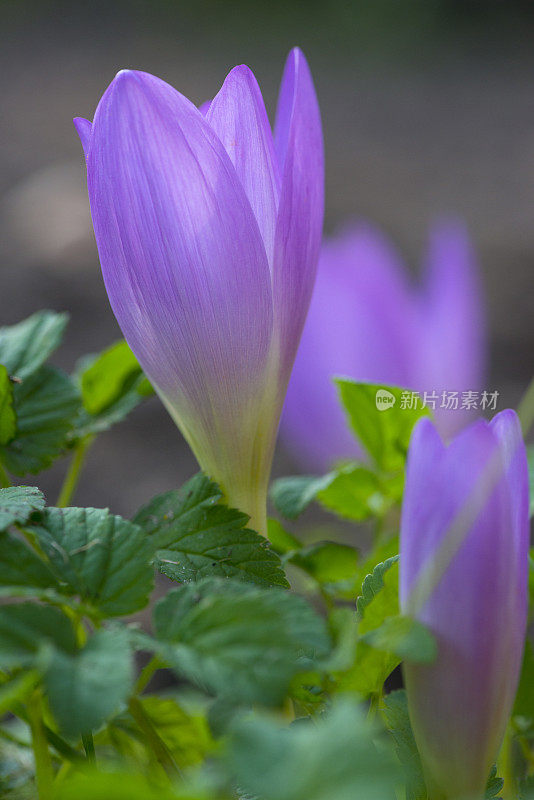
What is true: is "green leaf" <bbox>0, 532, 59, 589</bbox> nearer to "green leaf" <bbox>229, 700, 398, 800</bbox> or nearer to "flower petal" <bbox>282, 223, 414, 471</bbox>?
"green leaf" <bbox>229, 700, 398, 800</bbox>

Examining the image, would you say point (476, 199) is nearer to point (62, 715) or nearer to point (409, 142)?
point (409, 142)

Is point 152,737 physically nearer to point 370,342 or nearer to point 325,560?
point 325,560

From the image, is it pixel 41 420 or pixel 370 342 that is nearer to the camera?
pixel 41 420

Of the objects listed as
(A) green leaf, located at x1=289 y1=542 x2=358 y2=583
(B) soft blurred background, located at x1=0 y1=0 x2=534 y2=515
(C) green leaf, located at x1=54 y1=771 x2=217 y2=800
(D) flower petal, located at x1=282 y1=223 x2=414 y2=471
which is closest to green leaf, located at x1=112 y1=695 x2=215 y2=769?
(A) green leaf, located at x1=289 y1=542 x2=358 y2=583

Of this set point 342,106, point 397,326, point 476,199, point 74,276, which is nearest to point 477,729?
point 397,326

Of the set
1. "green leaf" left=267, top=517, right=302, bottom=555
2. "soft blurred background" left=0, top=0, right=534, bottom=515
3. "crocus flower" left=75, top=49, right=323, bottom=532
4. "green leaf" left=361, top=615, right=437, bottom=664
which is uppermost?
"crocus flower" left=75, top=49, right=323, bottom=532

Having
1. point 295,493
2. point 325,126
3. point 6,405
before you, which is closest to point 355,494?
point 295,493
